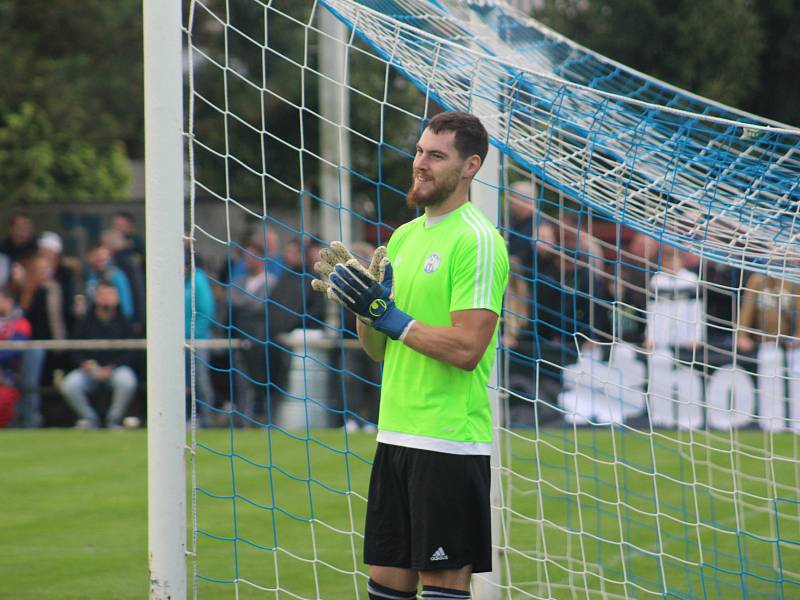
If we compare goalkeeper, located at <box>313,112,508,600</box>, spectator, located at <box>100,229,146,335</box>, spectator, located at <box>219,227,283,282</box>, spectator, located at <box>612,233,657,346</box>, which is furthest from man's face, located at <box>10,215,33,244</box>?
goalkeeper, located at <box>313,112,508,600</box>

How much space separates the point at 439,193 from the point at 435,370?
616mm

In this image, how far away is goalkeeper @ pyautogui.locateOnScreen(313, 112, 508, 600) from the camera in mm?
3910

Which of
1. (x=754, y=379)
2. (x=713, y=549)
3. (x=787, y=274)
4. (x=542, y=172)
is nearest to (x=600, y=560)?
(x=713, y=549)

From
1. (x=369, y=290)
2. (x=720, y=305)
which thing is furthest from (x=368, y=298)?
(x=720, y=305)

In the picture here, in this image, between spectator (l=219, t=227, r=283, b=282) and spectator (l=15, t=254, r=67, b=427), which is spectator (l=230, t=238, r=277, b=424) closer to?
spectator (l=219, t=227, r=283, b=282)

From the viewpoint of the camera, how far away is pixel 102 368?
12547 millimetres

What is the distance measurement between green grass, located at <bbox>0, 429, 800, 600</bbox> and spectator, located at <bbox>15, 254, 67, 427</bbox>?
74.9 inches

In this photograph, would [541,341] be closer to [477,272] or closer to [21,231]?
[21,231]

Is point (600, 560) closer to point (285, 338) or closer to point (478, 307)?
point (478, 307)

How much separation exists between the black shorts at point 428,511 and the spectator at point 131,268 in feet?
29.8

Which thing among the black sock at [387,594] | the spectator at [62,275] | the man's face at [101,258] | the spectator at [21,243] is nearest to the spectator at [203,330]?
the man's face at [101,258]

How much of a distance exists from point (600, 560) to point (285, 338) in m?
6.61

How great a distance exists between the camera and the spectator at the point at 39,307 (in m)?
12.9

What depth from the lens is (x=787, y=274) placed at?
5578 mm
